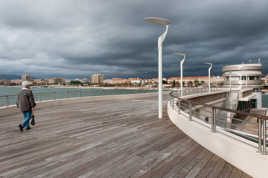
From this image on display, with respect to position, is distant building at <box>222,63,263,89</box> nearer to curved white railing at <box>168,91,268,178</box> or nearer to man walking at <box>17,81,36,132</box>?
curved white railing at <box>168,91,268,178</box>

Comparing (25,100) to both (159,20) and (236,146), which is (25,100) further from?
(236,146)

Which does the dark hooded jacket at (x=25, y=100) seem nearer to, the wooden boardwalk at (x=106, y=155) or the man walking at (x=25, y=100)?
the man walking at (x=25, y=100)

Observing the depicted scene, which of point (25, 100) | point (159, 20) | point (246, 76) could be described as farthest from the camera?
point (246, 76)

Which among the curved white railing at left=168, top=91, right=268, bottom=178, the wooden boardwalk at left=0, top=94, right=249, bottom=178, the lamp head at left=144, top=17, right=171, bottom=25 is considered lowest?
the wooden boardwalk at left=0, top=94, right=249, bottom=178

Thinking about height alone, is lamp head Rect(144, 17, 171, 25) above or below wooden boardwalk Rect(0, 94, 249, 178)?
above

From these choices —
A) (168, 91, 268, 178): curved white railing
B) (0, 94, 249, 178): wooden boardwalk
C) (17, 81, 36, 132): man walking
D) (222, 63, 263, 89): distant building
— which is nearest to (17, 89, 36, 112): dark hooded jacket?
(17, 81, 36, 132): man walking

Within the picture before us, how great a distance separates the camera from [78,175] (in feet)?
9.44

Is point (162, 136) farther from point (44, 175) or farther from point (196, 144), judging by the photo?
point (44, 175)

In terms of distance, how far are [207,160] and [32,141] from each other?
4725 millimetres

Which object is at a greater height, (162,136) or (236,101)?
(162,136)

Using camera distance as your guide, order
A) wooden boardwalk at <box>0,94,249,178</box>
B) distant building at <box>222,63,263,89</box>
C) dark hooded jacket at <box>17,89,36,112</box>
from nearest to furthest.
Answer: wooden boardwalk at <box>0,94,249,178</box> < dark hooded jacket at <box>17,89,36,112</box> < distant building at <box>222,63,263,89</box>

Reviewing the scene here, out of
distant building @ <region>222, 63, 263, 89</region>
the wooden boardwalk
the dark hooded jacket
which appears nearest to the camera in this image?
the wooden boardwalk

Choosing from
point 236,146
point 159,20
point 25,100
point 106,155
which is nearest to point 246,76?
point 159,20

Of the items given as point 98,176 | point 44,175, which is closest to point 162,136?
point 98,176
